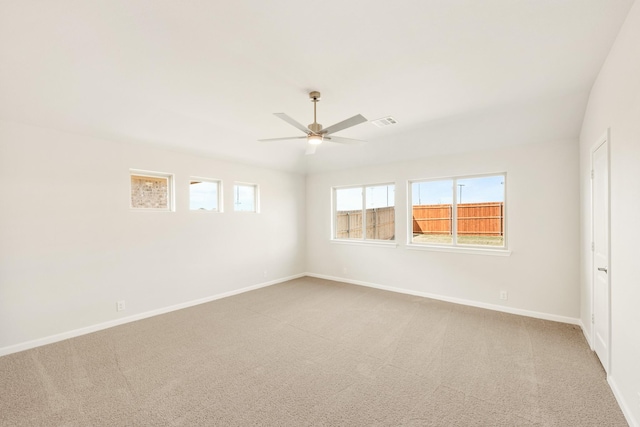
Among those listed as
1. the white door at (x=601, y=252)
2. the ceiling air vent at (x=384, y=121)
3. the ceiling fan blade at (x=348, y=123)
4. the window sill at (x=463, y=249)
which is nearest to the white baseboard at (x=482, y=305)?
the window sill at (x=463, y=249)

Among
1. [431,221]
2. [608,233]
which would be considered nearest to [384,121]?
[431,221]

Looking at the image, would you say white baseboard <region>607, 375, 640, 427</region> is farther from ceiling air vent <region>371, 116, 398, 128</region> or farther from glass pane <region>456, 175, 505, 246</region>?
ceiling air vent <region>371, 116, 398, 128</region>

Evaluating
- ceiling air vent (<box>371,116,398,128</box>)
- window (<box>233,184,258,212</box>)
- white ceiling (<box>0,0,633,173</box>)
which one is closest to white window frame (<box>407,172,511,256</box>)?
white ceiling (<box>0,0,633,173</box>)

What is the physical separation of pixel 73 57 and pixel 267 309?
3.66 meters

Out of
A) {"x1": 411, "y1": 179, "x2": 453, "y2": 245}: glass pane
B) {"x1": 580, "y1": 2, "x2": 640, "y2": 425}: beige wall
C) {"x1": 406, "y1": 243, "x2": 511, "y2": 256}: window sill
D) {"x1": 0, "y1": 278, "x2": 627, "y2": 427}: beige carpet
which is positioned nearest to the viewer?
{"x1": 580, "y1": 2, "x2": 640, "y2": 425}: beige wall

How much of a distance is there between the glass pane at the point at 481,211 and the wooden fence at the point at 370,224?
1205mm

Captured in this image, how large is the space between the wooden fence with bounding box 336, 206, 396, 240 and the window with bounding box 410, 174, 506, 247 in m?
0.47

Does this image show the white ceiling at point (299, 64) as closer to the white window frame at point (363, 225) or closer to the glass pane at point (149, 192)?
the glass pane at point (149, 192)

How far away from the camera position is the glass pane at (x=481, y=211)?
420 cm

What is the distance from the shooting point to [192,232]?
Result: 14.7 feet

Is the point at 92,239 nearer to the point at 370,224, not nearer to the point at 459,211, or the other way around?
the point at 370,224

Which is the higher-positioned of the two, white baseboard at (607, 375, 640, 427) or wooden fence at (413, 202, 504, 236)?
wooden fence at (413, 202, 504, 236)

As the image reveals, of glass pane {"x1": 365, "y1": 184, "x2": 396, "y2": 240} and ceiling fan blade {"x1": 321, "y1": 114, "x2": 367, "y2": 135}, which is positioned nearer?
ceiling fan blade {"x1": 321, "y1": 114, "x2": 367, "y2": 135}

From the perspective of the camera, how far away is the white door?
7.62 ft
